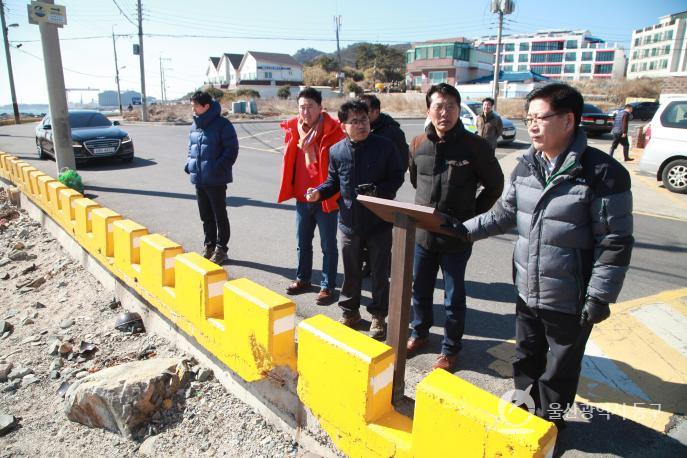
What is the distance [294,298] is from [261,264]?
1.09m

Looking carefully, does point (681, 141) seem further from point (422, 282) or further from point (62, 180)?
point (62, 180)

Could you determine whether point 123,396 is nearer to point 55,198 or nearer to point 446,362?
point 446,362

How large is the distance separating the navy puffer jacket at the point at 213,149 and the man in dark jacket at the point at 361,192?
65.7 inches

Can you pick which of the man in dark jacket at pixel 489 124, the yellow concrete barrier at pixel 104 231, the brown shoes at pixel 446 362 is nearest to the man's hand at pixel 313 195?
the brown shoes at pixel 446 362

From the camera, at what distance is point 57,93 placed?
829cm

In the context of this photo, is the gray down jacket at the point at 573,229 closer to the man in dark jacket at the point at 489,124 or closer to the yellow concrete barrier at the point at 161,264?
the yellow concrete barrier at the point at 161,264

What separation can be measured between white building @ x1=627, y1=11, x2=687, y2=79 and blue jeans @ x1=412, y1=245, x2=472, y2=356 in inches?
3614

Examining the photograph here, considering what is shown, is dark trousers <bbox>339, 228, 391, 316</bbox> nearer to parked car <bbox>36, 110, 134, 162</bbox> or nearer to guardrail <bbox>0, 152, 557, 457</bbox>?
guardrail <bbox>0, 152, 557, 457</bbox>

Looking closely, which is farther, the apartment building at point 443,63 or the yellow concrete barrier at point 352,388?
the apartment building at point 443,63

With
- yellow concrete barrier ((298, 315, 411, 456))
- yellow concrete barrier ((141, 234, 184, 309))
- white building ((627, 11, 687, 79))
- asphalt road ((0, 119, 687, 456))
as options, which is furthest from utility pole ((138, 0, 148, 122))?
white building ((627, 11, 687, 79))

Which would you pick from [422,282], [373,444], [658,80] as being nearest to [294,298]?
[422,282]

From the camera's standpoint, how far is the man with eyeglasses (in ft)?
6.77

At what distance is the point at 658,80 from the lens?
192 feet

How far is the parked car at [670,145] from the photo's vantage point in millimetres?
9492
